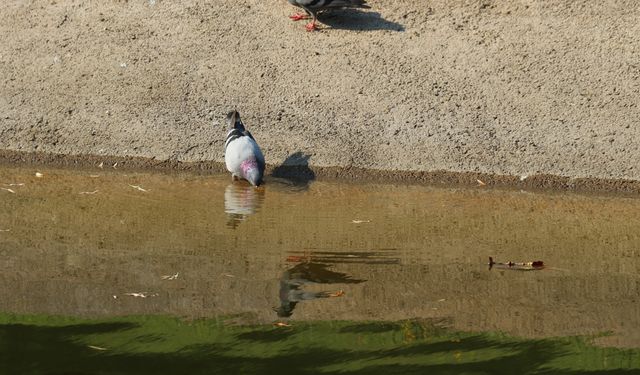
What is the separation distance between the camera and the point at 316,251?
9.22 m

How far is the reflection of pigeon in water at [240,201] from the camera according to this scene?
10.1 m

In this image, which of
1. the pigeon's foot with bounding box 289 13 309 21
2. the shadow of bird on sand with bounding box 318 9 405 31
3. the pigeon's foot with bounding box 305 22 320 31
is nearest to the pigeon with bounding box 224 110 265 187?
the pigeon's foot with bounding box 305 22 320 31

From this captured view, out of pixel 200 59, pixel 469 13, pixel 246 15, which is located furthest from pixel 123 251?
pixel 469 13

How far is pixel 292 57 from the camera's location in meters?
13.2

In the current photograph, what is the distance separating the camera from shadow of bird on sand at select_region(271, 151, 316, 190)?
1163 centimetres

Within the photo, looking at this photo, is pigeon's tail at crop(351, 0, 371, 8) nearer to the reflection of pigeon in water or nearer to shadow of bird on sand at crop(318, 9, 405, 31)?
shadow of bird on sand at crop(318, 9, 405, 31)

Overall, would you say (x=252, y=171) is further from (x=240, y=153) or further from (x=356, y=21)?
(x=356, y=21)

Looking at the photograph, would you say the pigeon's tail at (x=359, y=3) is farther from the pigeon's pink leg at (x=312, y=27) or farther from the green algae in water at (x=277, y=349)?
the green algae in water at (x=277, y=349)

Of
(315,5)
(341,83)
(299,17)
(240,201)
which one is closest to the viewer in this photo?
(240,201)

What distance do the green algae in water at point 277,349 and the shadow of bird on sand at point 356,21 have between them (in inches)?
258

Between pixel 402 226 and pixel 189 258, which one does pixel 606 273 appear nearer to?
pixel 402 226

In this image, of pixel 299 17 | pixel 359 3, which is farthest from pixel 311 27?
pixel 359 3

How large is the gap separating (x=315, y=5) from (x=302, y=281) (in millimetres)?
5569

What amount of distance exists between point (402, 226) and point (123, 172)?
318 cm
